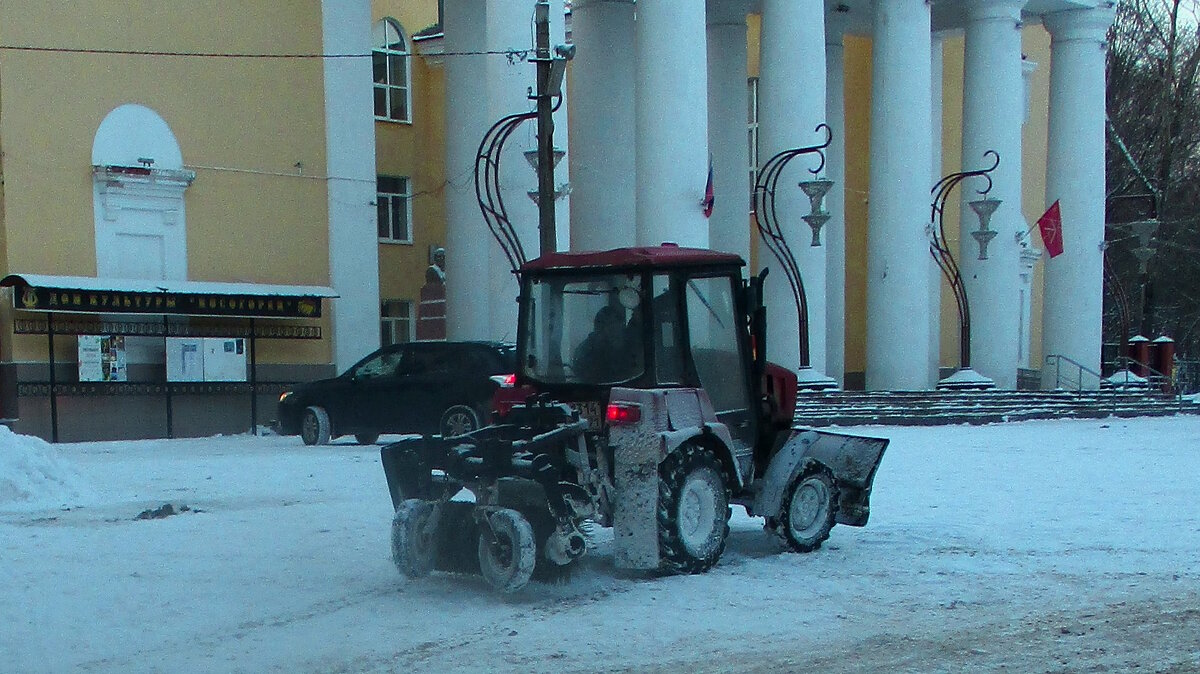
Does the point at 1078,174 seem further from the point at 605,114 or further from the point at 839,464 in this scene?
the point at 839,464

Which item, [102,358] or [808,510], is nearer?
[808,510]

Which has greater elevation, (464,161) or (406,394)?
(464,161)

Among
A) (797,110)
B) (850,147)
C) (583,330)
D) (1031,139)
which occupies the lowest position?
(583,330)

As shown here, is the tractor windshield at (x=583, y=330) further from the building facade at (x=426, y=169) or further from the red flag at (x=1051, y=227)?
the red flag at (x=1051, y=227)

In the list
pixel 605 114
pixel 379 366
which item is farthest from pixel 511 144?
pixel 379 366

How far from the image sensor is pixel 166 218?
2617 cm

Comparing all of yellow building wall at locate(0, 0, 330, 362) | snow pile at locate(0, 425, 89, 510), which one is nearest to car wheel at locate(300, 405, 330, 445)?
yellow building wall at locate(0, 0, 330, 362)

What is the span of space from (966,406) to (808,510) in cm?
1854

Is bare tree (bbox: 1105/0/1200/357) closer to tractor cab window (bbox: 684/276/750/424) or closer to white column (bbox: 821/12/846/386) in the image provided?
white column (bbox: 821/12/846/386)

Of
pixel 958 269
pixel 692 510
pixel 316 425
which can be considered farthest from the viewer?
pixel 958 269

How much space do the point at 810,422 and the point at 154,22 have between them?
14107mm

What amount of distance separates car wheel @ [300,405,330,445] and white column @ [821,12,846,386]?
1717 centimetres

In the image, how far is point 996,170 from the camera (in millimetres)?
31578

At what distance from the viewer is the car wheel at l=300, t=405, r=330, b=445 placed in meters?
21.5
